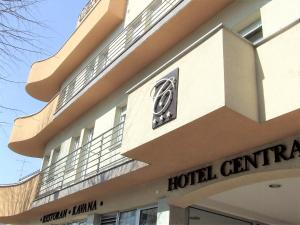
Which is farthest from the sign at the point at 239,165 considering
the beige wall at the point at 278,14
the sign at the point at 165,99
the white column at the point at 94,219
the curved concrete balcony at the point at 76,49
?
the curved concrete balcony at the point at 76,49

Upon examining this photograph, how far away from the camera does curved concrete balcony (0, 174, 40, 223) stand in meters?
17.4

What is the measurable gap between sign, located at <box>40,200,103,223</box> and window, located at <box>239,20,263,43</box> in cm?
684

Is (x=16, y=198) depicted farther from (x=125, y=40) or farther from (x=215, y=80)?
(x=215, y=80)

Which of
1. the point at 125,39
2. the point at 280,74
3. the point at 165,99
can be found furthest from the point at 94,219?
the point at 280,74

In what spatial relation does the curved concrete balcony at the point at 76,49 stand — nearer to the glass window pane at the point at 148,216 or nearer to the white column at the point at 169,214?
the glass window pane at the point at 148,216

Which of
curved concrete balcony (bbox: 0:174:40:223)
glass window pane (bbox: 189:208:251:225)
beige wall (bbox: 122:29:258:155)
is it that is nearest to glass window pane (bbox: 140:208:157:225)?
glass window pane (bbox: 189:208:251:225)

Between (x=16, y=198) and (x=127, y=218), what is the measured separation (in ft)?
34.0

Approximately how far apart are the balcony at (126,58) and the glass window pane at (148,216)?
182 inches

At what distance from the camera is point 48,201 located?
1437 centimetres

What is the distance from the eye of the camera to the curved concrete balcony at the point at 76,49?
15516 mm

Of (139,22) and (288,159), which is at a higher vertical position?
(139,22)

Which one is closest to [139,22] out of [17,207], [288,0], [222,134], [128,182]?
[128,182]

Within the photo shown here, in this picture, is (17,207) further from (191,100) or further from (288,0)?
(288,0)

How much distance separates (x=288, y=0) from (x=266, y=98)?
94.7 inches
